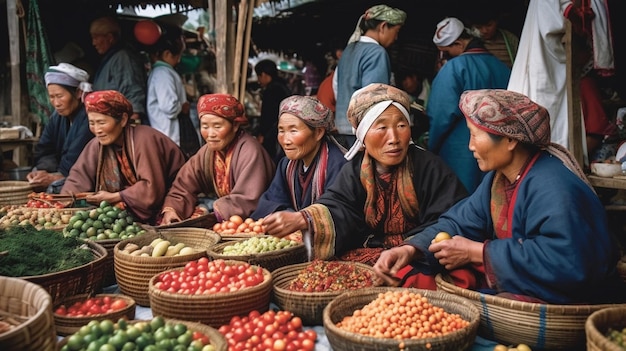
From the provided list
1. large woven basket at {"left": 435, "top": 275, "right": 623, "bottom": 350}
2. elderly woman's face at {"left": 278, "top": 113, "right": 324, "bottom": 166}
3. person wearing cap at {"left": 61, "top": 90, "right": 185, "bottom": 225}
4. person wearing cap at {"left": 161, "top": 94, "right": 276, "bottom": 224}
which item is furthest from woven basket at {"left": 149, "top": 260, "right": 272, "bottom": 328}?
person wearing cap at {"left": 61, "top": 90, "right": 185, "bottom": 225}

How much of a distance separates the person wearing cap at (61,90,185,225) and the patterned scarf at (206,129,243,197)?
426 mm

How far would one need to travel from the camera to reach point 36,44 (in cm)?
738

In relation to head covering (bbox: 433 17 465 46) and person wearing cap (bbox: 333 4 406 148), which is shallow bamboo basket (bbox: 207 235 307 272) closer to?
person wearing cap (bbox: 333 4 406 148)

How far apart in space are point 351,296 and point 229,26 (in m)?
3.33

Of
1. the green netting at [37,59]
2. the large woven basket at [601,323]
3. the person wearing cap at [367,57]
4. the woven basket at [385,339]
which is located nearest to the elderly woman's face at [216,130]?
the person wearing cap at [367,57]

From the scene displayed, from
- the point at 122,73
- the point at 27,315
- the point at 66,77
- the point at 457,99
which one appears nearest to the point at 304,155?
the point at 457,99

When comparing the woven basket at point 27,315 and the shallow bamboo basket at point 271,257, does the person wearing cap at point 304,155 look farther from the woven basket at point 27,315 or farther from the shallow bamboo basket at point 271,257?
the woven basket at point 27,315

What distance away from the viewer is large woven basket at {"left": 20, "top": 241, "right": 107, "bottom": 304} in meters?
2.99

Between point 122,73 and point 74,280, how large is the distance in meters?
4.00

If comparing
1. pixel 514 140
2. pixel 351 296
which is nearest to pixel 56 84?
pixel 351 296

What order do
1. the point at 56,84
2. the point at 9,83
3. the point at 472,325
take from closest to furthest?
the point at 472,325, the point at 56,84, the point at 9,83

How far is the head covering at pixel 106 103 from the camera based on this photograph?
15.8ft

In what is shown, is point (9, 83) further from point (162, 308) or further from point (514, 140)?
point (514, 140)

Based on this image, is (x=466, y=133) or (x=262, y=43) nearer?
(x=466, y=133)
